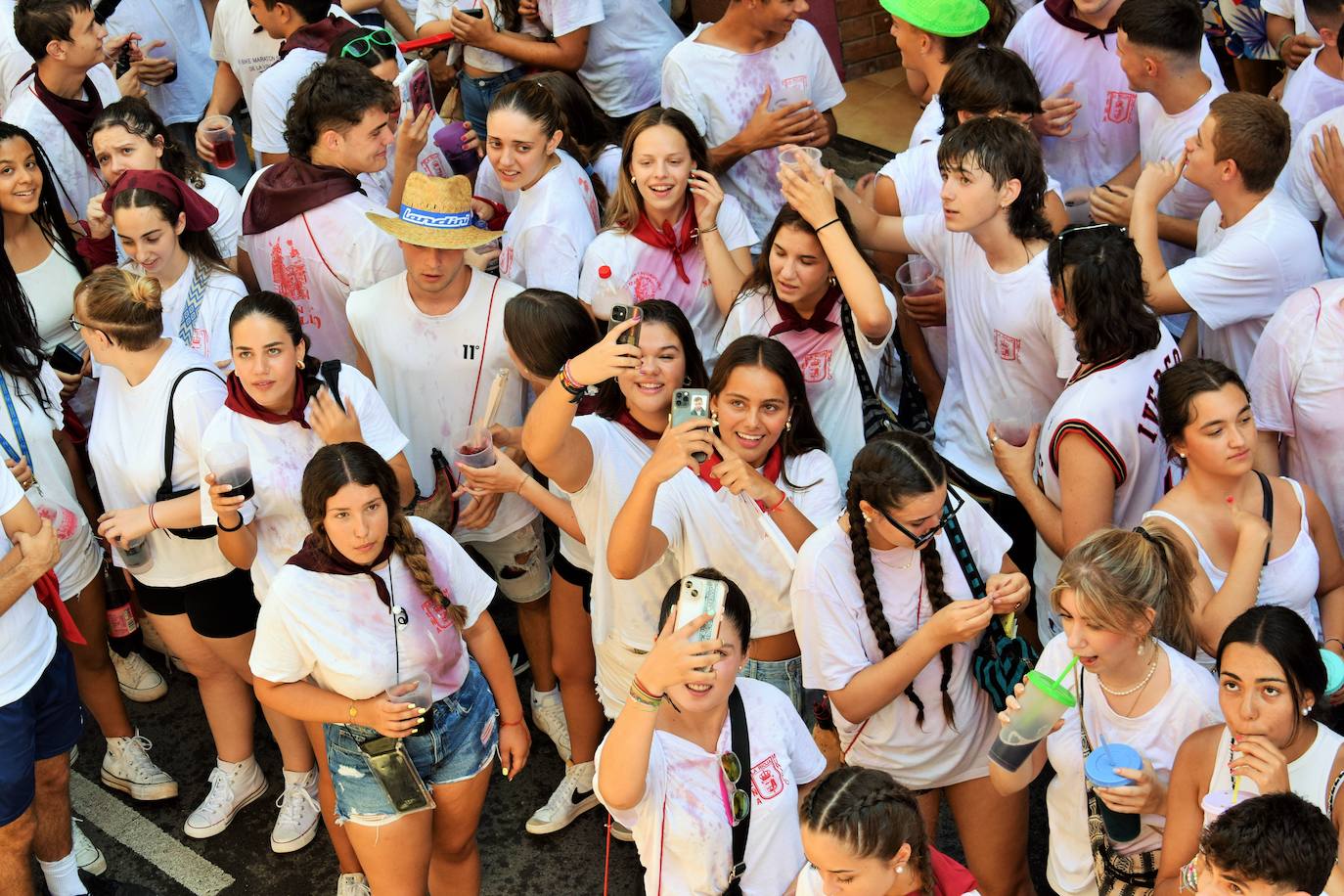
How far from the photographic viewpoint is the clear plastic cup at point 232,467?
13.3 ft

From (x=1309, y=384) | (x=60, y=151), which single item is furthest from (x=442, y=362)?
(x=1309, y=384)

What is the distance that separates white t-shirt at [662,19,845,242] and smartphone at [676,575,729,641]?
2602 mm

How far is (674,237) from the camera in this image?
4746mm

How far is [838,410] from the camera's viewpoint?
422 centimetres

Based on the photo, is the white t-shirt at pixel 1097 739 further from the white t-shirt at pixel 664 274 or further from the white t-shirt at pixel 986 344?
the white t-shirt at pixel 664 274

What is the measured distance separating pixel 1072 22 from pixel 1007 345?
1.53 metres

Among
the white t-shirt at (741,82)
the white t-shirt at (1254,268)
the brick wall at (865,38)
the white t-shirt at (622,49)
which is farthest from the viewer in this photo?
the brick wall at (865,38)

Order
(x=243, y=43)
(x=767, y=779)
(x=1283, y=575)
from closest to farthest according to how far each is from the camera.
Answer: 1. (x=767, y=779)
2. (x=1283, y=575)
3. (x=243, y=43)

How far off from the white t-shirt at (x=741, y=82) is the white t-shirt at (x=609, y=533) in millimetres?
1675

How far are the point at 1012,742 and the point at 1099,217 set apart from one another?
2.14m

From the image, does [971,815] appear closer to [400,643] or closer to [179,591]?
[400,643]

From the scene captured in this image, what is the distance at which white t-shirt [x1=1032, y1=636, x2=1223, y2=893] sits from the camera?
10.6ft

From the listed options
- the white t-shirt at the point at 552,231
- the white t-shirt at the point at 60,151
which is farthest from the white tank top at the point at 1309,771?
the white t-shirt at the point at 60,151

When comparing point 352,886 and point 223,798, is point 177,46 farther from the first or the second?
point 352,886
